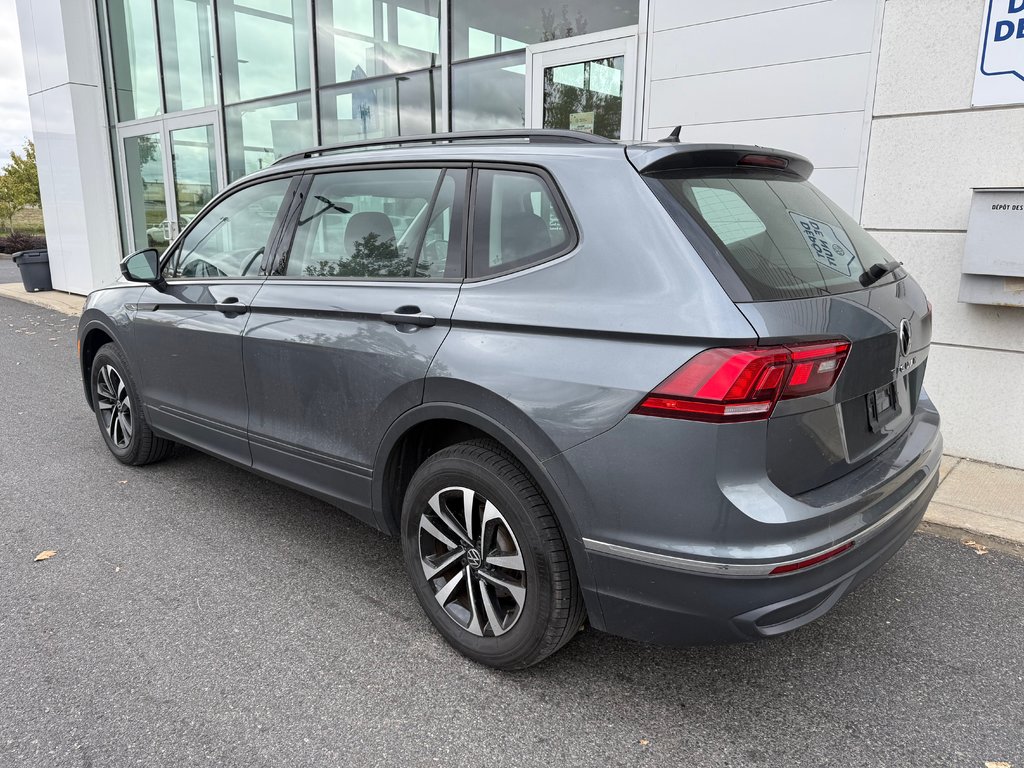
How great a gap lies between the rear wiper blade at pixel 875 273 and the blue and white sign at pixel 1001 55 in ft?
8.33

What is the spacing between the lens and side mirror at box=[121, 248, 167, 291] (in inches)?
162

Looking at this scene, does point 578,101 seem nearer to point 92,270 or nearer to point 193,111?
point 193,111

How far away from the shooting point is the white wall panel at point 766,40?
508 cm

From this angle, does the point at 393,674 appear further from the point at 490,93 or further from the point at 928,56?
the point at 490,93

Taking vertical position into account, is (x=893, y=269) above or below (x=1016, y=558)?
above

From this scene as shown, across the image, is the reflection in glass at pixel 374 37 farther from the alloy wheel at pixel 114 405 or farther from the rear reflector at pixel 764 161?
the rear reflector at pixel 764 161

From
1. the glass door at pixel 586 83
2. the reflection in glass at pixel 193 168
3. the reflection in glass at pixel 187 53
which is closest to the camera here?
the glass door at pixel 586 83

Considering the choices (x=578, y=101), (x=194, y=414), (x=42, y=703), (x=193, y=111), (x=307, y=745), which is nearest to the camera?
(x=307, y=745)

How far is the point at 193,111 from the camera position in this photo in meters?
11.5

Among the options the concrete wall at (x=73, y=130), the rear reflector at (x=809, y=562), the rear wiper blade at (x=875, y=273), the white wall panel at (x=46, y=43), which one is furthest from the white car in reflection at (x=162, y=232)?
the rear reflector at (x=809, y=562)

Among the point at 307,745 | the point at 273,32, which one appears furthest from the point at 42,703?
the point at 273,32

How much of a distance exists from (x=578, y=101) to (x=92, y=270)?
10118mm

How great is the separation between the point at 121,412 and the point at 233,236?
168 centimetres

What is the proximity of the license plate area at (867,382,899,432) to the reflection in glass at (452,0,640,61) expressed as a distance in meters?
4.84
